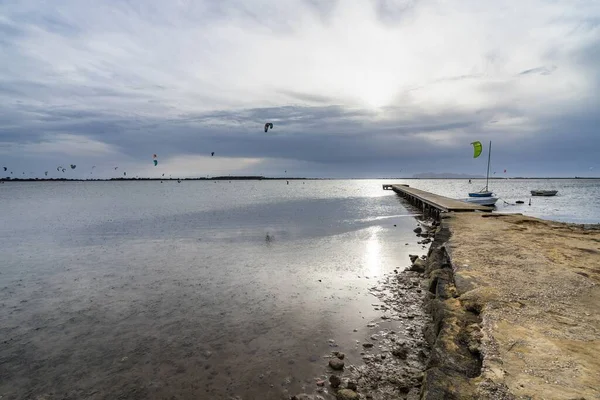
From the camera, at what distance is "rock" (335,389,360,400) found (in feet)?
17.6

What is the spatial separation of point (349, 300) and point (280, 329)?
2803mm

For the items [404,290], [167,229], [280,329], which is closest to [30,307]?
[280,329]

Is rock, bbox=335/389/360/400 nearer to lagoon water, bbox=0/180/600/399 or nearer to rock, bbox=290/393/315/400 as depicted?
rock, bbox=290/393/315/400

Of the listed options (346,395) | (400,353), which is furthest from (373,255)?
(346,395)

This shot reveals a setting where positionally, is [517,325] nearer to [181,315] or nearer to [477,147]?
[181,315]

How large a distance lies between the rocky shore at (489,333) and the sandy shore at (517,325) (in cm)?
2

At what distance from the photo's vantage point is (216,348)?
24.3 ft

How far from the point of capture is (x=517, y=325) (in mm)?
5152

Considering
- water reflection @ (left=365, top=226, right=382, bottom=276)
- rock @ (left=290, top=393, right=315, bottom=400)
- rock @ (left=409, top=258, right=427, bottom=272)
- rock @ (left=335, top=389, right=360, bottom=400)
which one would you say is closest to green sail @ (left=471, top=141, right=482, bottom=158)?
water reflection @ (left=365, top=226, right=382, bottom=276)

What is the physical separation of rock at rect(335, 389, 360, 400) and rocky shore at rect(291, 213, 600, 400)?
0.02m

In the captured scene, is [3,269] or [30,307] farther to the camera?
[3,269]

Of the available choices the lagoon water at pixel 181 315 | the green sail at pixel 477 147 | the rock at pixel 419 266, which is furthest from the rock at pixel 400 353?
the green sail at pixel 477 147

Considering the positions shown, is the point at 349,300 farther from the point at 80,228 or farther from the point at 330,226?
the point at 80,228

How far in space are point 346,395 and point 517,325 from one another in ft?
10.0
